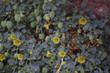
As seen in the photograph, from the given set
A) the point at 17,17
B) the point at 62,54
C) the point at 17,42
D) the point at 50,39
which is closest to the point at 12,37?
the point at 17,42

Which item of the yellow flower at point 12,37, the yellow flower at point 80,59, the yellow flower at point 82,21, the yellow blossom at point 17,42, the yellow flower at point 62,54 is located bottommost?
the yellow flower at point 80,59

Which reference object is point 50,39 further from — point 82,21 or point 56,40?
point 82,21

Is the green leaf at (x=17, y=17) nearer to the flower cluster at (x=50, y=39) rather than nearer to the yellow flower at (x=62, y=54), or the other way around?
the flower cluster at (x=50, y=39)

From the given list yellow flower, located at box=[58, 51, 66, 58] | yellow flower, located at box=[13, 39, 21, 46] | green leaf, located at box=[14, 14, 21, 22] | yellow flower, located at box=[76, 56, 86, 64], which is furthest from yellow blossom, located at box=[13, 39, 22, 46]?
yellow flower, located at box=[76, 56, 86, 64]

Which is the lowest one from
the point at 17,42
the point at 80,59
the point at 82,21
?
the point at 80,59

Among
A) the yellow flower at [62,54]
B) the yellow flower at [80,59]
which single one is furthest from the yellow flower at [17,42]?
the yellow flower at [80,59]

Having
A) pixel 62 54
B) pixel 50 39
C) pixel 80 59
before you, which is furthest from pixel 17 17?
pixel 80 59

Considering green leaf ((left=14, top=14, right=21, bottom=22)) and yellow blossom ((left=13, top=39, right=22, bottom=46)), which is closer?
yellow blossom ((left=13, top=39, right=22, bottom=46))

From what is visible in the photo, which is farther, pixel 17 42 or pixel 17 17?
pixel 17 17

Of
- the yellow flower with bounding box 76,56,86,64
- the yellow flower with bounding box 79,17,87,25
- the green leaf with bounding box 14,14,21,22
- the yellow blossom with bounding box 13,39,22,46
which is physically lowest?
the yellow flower with bounding box 76,56,86,64

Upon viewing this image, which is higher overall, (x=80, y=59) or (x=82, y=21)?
(x=82, y=21)

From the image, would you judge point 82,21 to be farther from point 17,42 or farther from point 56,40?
point 17,42

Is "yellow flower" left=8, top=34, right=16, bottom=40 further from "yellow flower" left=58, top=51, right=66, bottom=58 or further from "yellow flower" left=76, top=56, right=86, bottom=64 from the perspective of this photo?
"yellow flower" left=76, top=56, right=86, bottom=64
